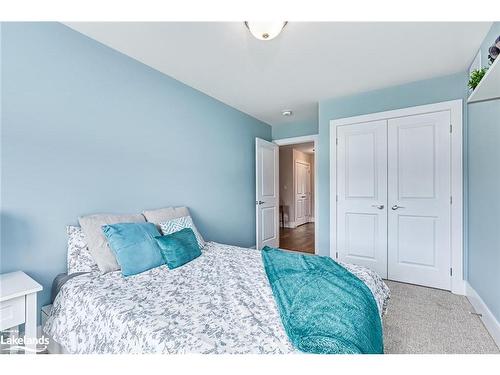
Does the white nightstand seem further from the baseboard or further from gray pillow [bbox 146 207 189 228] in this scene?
the baseboard

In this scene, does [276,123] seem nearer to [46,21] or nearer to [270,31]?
[270,31]

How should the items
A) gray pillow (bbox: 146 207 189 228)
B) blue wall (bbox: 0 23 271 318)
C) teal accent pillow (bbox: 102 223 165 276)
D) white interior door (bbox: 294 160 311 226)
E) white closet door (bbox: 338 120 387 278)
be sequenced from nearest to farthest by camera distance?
blue wall (bbox: 0 23 271 318) < teal accent pillow (bbox: 102 223 165 276) < gray pillow (bbox: 146 207 189 228) < white closet door (bbox: 338 120 387 278) < white interior door (bbox: 294 160 311 226)

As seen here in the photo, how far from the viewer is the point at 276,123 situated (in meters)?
4.57

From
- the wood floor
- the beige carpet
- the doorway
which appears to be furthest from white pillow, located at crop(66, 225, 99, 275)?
the doorway

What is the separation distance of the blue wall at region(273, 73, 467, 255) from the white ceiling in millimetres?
129

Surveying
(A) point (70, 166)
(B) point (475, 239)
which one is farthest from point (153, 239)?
(B) point (475, 239)

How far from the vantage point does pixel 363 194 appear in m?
3.15

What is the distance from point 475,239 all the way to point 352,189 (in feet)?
4.33

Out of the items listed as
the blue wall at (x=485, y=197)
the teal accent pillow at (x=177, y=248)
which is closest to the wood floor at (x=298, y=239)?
the blue wall at (x=485, y=197)

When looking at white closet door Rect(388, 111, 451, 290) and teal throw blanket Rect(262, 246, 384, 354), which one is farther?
white closet door Rect(388, 111, 451, 290)

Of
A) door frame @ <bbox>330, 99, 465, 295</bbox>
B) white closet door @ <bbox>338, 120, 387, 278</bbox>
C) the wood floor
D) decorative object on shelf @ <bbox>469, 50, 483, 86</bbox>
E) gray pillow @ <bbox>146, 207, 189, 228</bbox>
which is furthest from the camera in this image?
the wood floor

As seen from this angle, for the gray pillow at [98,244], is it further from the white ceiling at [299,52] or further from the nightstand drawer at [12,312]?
the white ceiling at [299,52]

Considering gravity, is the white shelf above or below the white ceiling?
below

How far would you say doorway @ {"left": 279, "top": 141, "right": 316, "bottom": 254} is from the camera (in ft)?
23.0
